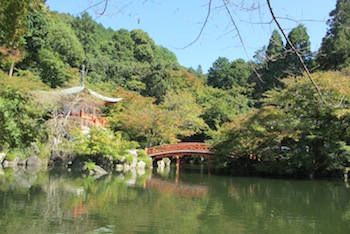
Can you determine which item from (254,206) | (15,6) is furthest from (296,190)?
(15,6)

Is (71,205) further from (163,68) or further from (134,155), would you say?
(163,68)

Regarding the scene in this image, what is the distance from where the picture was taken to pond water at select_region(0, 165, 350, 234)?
236 inches

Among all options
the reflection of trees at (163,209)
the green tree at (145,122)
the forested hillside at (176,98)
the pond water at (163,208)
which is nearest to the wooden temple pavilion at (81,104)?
the forested hillside at (176,98)

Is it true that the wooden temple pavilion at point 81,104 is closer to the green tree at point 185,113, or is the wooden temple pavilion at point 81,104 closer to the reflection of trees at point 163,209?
the green tree at point 185,113

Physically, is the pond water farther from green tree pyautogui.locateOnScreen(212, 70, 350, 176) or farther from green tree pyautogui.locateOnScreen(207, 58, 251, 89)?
green tree pyautogui.locateOnScreen(207, 58, 251, 89)

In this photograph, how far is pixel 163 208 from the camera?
7652 mm

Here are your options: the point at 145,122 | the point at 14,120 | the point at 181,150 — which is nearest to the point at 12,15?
the point at 14,120

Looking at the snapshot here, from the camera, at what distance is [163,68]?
29.2 m

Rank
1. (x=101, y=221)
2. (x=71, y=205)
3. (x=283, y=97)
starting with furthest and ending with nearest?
(x=283, y=97) → (x=71, y=205) → (x=101, y=221)

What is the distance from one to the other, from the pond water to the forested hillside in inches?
58.8

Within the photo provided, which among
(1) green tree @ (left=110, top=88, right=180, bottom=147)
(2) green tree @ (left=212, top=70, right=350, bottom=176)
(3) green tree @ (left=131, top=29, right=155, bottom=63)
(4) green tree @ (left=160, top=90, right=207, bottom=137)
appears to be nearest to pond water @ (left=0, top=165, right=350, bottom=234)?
(2) green tree @ (left=212, top=70, right=350, bottom=176)

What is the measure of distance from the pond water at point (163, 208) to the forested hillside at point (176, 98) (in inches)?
58.8

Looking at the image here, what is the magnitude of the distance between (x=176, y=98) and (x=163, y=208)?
16039 mm

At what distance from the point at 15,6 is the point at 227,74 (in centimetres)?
2950
